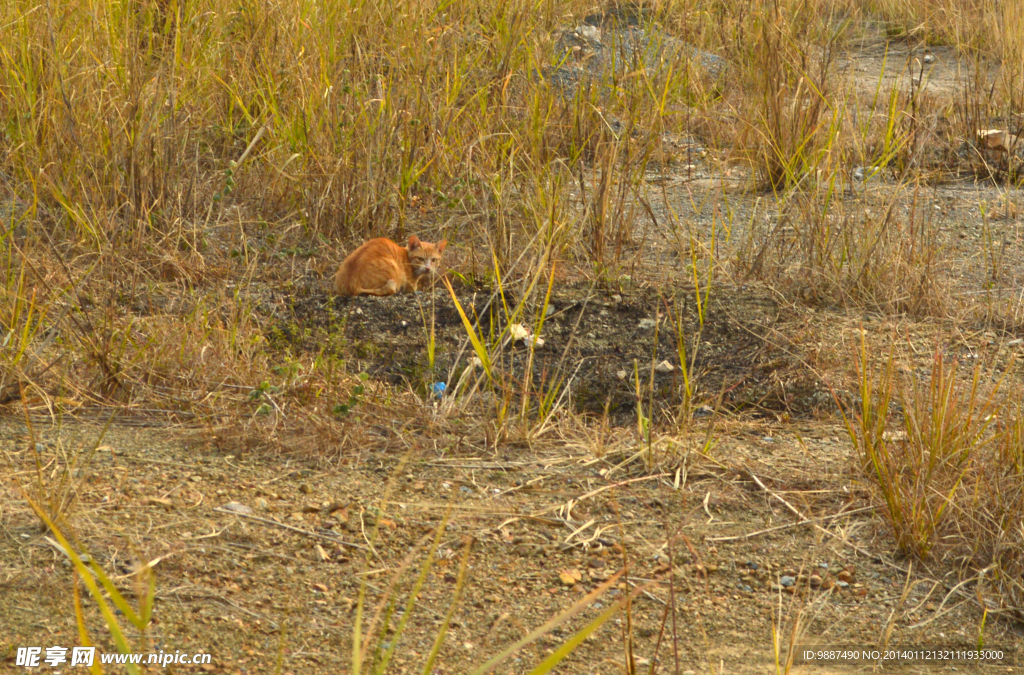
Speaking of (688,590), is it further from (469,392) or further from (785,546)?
(469,392)

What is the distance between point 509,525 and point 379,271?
137cm

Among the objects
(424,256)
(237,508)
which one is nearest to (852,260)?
(424,256)

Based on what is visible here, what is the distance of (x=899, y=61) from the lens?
6.41 m

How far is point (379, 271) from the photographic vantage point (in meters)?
3.34

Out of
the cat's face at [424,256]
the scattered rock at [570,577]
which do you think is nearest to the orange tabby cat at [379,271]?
the cat's face at [424,256]

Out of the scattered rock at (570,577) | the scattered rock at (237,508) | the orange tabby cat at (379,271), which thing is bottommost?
the scattered rock at (570,577)

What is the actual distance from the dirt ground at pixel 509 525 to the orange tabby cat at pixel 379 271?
0.81ft

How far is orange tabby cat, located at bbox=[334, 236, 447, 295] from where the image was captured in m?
3.32

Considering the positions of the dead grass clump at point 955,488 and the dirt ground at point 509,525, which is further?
the dead grass clump at point 955,488

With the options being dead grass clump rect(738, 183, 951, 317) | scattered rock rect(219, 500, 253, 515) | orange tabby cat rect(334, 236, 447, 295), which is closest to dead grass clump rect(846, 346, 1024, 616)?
dead grass clump rect(738, 183, 951, 317)

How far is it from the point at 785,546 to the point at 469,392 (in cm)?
99

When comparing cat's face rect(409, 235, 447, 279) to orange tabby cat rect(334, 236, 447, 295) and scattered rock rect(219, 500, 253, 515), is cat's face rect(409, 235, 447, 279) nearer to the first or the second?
orange tabby cat rect(334, 236, 447, 295)

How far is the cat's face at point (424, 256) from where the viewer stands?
136 inches

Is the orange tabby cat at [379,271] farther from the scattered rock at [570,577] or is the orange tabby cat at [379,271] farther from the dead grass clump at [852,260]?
the scattered rock at [570,577]
